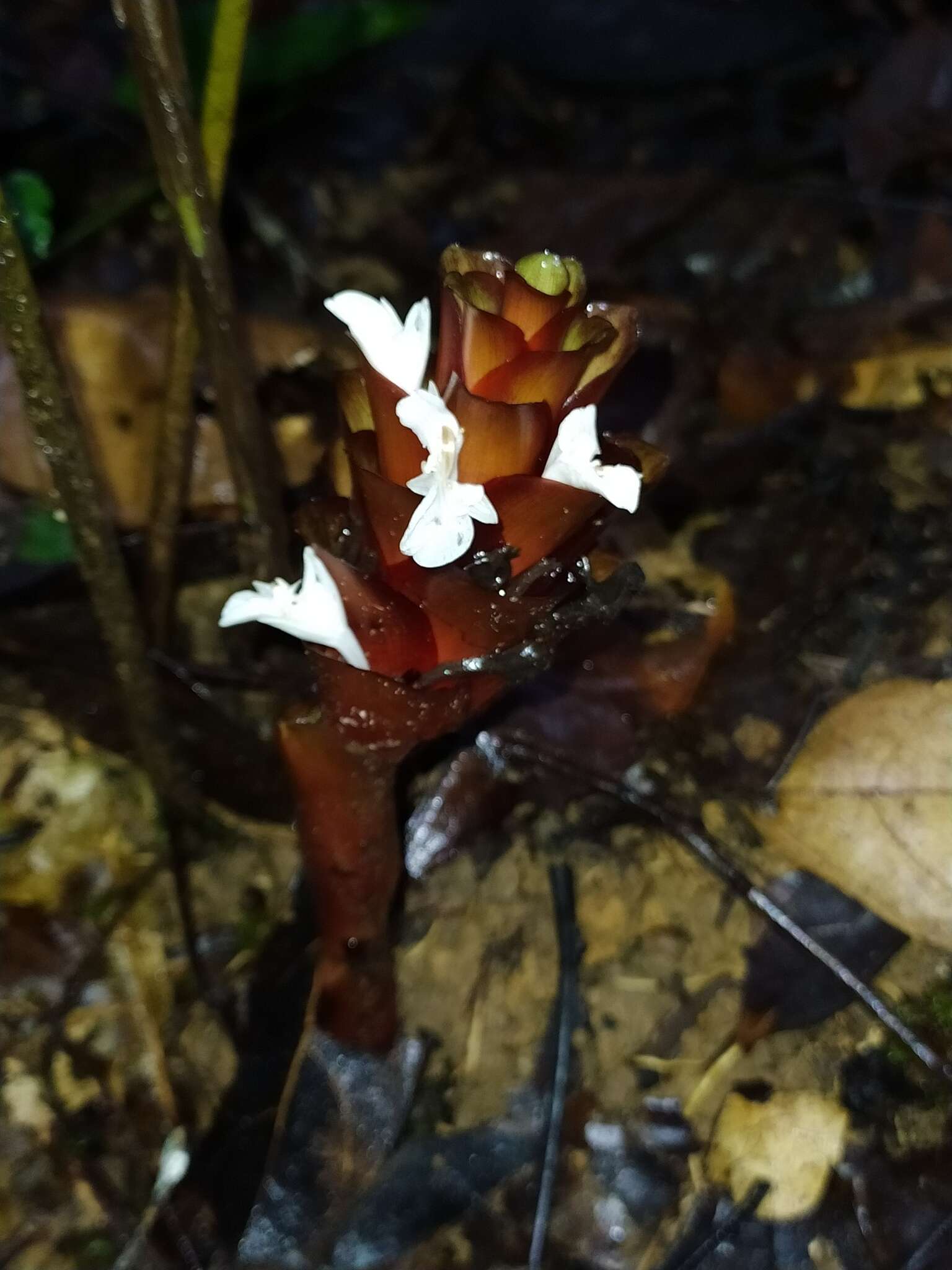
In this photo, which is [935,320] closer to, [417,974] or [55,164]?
[417,974]

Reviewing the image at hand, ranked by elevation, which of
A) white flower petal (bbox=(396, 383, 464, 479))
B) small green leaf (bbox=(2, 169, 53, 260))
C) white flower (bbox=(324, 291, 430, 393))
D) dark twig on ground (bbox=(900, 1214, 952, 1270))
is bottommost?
dark twig on ground (bbox=(900, 1214, 952, 1270))

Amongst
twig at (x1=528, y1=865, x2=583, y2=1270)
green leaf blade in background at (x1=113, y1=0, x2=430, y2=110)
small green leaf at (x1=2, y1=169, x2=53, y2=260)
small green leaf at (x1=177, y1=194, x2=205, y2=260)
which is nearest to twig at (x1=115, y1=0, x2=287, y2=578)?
small green leaf at (x1=177, y1=194, x2=205, y2=260)

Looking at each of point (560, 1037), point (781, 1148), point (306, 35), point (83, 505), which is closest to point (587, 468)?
point (83, 505)

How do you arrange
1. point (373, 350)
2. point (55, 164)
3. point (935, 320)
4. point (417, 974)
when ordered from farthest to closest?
1. point (55, 164)
2. point (935, 320)
3. point (417, 974)
4. point (373, 350)

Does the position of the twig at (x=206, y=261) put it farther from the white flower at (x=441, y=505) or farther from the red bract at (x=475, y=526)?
the white flower at (x=441, y=505)

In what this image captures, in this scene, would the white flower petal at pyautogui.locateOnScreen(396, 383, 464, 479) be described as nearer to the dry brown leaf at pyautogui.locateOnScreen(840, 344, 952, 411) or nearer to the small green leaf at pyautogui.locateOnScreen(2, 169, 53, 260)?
the small green leaf at pyautogui.locateOnScreen(2, 169, 53, 260)

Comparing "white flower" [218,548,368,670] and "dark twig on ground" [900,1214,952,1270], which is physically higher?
"white flower" [218,548,368,670]

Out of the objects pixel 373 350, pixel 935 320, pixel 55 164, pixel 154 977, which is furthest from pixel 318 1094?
pixel 55 164

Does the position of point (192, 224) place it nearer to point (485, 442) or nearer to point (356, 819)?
point (485, 442)
